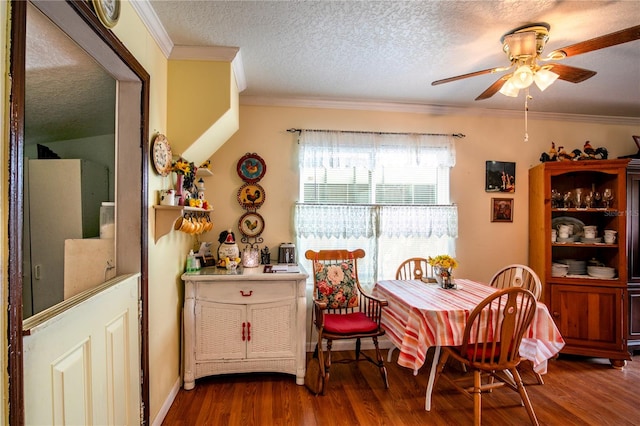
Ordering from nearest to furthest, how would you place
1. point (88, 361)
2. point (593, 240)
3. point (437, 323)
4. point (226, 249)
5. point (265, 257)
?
point (88, 361) → point (437, 323) → point (226, 249) → point (265, 257) → point (593, 240)

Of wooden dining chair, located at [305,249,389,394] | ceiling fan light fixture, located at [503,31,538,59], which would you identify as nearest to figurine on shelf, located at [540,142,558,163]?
ceiling fan light fixture, located at [503,31,538,59]

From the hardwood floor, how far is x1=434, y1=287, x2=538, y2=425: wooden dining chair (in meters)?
0.26

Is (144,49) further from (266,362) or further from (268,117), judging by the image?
(266,362)

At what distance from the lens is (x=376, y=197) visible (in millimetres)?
3416

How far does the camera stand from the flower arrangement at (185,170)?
2273 millimetres

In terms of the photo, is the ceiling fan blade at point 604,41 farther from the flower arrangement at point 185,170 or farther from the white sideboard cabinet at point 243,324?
the flower arrangement at point 185,170

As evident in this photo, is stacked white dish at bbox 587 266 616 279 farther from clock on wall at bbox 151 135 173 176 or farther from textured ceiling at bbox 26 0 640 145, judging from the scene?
clock on wall at bbox 151 135 173 176

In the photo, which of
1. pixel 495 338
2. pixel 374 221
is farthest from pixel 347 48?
pixel 495 338

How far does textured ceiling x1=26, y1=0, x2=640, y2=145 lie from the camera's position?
1778 millimetres

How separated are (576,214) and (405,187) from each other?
186 cm

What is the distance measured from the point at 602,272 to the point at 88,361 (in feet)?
13.5

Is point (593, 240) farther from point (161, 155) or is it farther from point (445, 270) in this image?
point (161, 155)

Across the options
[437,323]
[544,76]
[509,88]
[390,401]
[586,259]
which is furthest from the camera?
[586,259]

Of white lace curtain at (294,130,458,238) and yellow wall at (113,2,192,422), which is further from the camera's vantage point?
white lace curtain at (294,130,458,238)
